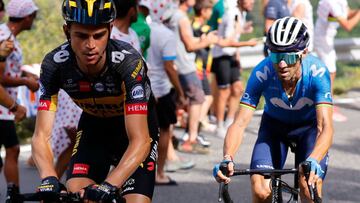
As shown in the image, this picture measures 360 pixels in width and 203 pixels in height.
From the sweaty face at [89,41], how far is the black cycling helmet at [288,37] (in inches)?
57.2

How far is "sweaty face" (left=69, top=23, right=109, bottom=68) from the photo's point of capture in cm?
575

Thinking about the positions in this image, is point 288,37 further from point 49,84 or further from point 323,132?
point 49,84

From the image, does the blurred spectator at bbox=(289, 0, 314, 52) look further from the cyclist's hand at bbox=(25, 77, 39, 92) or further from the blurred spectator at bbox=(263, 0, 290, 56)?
the cyclist's hand at bbox=(25, 77, 39, 92)

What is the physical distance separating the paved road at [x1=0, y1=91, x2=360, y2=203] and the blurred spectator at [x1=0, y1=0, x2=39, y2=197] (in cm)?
75

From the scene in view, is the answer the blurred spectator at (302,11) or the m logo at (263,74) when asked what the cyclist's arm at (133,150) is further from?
the blurred spectator at (302,11)

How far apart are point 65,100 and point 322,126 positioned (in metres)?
3.24

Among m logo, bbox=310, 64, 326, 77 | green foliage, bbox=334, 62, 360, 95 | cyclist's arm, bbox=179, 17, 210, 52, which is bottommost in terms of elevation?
green foliage, bbox=334, 62, 360, 95

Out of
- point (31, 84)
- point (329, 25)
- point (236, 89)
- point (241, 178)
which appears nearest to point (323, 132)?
point (31, 84)

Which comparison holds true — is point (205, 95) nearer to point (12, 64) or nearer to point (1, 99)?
point (12, 64)

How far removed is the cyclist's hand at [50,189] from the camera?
17.4 feet

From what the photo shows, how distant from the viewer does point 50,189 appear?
5.37 meters

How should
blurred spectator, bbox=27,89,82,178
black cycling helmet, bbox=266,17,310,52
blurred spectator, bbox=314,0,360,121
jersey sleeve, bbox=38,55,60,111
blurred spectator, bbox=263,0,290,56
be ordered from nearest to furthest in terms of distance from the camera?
jersey sleeve, bbox=38,55,60,111 → black cycling helmet, bbox=266,17,310,52 → blurred spectator, bbox=27,89,82,178 → blurred spectator, bbox=263,0,290,56 → blurred spectator, bbox=314,0,360,121

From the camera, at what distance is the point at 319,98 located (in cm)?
698

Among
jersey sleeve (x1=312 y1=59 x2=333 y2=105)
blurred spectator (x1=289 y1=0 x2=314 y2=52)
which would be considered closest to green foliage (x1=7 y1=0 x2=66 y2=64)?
blurred spectator (x1=289 y1=0 x2=314 y2=52)
